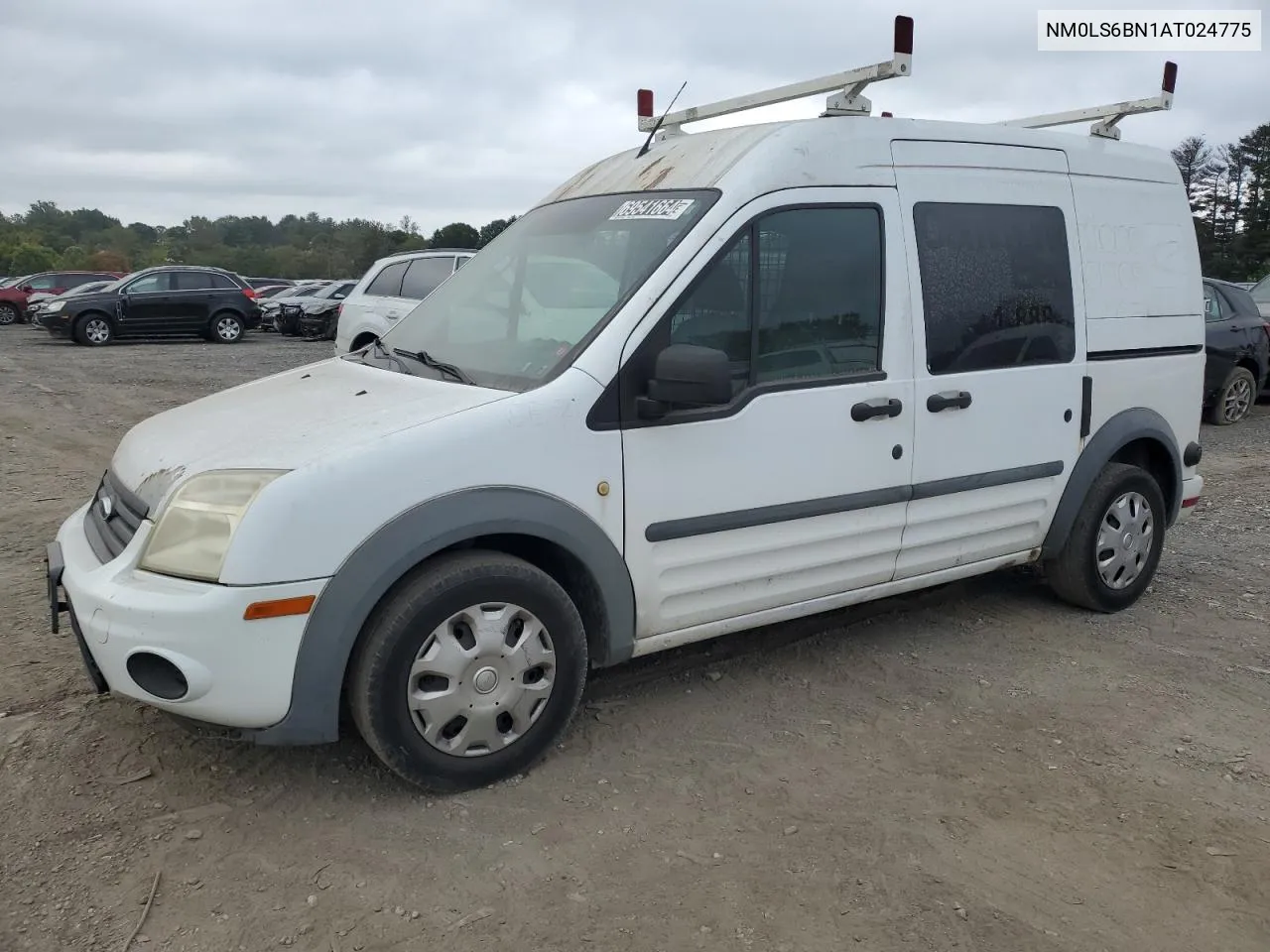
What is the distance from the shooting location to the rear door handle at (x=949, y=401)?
4.03m

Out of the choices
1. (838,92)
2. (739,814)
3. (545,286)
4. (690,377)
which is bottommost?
(739,814)

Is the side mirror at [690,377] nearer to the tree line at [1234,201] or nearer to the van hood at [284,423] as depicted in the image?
the van hood at [284,423]

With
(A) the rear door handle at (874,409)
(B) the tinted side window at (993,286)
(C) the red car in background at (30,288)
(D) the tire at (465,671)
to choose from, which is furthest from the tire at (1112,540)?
(C) the red car in background at (30,288)

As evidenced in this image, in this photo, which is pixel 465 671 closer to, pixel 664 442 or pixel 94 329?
pixel 664 442

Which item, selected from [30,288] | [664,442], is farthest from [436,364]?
[30,288]

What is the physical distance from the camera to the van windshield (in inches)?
137

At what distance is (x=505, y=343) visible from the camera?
3678 mm

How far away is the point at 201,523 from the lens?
9.51ft

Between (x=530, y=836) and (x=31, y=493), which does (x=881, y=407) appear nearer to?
(x=530, y=836)

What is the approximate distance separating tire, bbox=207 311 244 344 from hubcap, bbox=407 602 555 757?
21.1m

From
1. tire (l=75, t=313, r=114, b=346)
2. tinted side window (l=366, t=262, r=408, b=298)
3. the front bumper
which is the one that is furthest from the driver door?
tire (l=75, t=313, r=114, b=346)

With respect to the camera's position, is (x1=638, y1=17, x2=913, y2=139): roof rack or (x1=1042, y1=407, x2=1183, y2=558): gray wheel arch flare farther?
(x1=1042, y1=407, x2=1183, y2=558): gray wheel arch flare

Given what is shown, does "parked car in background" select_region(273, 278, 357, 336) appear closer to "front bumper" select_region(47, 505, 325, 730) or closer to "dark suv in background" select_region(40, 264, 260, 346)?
"dark suv in background" select_region(40, 264, 260, 346)

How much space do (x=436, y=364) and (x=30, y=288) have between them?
29025 millimetres
